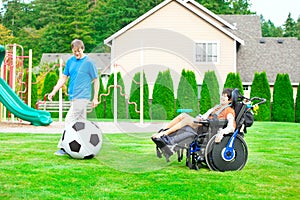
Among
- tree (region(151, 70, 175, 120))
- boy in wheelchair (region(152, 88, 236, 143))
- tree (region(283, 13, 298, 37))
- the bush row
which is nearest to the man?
boy in wheelchair (region(152, 88, 236, 143))

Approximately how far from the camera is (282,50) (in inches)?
1120

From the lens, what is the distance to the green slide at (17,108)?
13.5 meters

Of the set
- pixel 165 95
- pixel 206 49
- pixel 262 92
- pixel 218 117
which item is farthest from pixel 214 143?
pixel 206 49

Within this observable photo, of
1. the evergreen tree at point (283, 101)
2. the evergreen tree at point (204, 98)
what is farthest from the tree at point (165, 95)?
the evergreen tree at point (283, 101)

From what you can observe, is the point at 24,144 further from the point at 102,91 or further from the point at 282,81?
the point at 282,81

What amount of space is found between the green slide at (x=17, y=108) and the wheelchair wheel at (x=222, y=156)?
8.75 m

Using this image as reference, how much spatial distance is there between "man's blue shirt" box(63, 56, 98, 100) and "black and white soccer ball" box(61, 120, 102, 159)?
401 millimetres

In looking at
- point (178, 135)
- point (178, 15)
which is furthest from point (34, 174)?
point (178, 15)

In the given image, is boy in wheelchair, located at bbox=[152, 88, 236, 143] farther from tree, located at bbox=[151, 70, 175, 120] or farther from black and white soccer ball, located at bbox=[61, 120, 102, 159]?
tree, located at bbox=[151, 70, 175, 120]

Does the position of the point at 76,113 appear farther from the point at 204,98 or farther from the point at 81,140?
the point at 204,98

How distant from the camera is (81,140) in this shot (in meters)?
6.71

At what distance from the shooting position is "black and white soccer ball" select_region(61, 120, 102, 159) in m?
6.74

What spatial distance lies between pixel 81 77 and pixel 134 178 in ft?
6.85

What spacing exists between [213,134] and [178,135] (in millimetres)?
427
